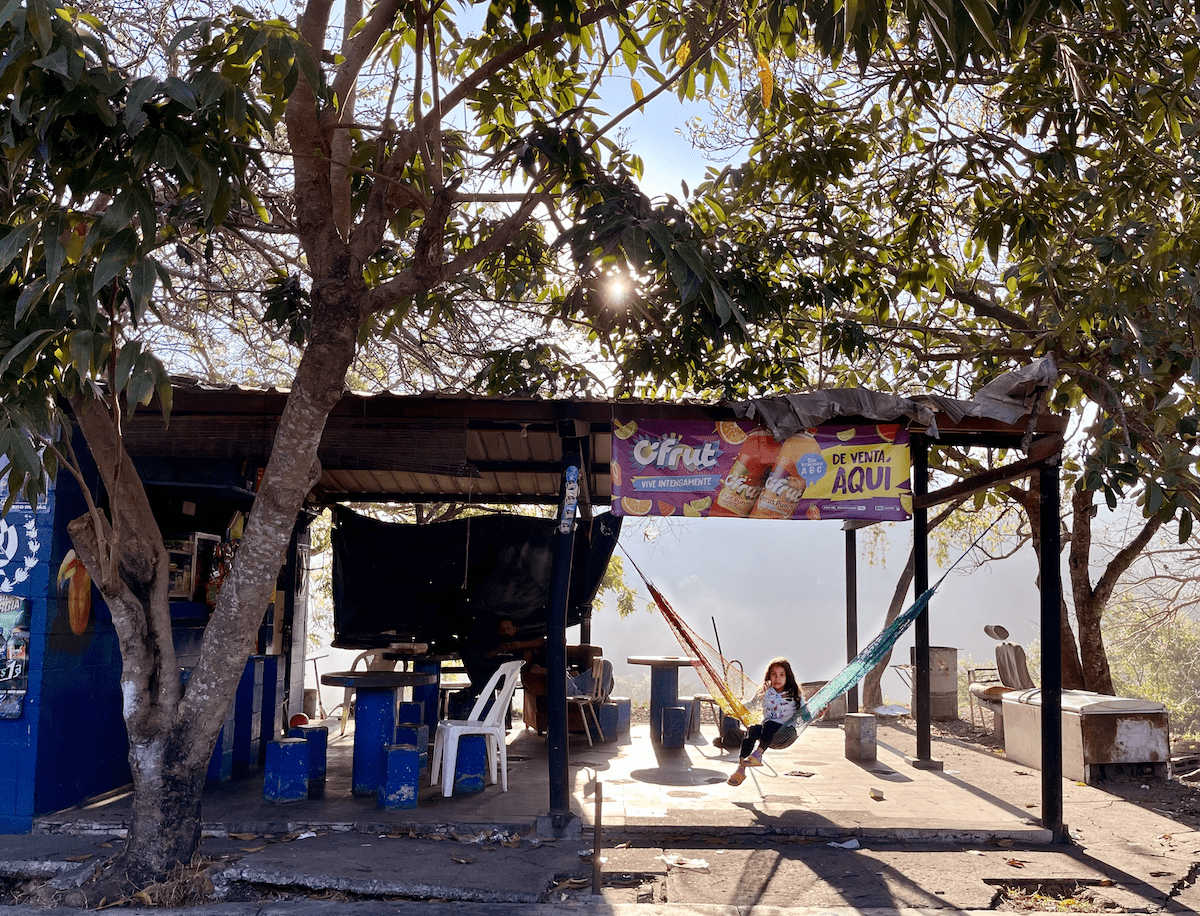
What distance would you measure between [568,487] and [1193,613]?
25.8m

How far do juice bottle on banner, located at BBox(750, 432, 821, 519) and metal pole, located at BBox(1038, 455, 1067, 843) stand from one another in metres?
1.45

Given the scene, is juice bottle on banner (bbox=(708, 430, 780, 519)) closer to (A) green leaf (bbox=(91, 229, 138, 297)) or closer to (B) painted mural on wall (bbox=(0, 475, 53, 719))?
(A) green leaf (bbox=(91, 229, 138, 297))

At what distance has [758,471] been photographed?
5.97 m

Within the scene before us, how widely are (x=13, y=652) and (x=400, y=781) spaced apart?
225cm

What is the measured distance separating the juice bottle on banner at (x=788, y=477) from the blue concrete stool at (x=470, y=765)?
2.34 metres

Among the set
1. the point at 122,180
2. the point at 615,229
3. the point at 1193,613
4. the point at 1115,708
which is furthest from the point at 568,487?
the point at 1193,613

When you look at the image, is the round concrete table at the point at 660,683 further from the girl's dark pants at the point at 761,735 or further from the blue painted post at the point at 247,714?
the blue painted post at the point at 247,714

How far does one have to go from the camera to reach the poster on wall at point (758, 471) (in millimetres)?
5934

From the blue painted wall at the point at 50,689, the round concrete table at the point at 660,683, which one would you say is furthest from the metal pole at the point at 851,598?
the blue painted wall at the point at 50,689

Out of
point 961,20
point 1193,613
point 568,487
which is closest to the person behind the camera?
point 961,20

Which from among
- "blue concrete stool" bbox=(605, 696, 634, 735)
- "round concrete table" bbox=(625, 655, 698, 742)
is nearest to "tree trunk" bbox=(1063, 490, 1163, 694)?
"round concrete table" bbox=(625, 655, 698, 742)

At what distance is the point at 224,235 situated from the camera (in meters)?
8.05

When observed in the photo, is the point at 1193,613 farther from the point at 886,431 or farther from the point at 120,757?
the point at 120,757

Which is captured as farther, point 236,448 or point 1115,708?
point 1115,708
